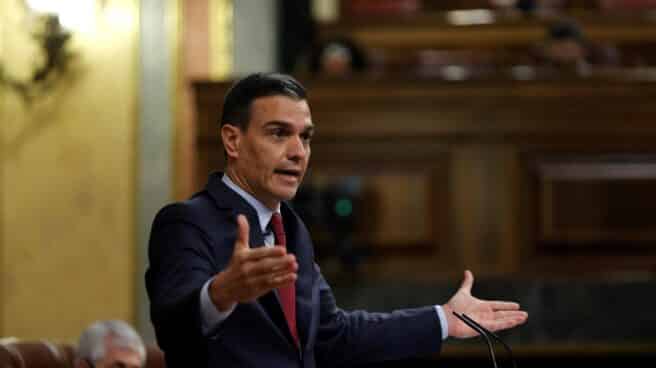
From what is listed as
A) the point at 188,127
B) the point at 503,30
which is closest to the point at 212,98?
the point at 188,127

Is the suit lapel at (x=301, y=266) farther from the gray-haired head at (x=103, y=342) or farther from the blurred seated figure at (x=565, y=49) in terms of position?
the blurred seated figure at (x=565, y=49)

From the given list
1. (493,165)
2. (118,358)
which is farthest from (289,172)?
(493,165)

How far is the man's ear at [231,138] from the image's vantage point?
223 centimetres

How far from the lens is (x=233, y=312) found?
85.9 inches

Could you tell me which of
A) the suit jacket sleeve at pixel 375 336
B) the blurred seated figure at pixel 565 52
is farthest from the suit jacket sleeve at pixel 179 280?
the blurred seated figure at pixel 565 52

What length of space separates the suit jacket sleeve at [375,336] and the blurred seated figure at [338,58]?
175 inches

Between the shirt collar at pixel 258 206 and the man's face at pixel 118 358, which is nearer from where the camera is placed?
the shirt collar at pixel 258 206

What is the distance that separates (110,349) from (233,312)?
1.14m

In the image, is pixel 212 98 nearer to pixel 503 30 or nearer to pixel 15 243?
pixel 15 243

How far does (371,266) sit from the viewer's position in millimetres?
5883

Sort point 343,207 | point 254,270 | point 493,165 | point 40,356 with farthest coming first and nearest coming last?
point 493,165 < point 343,207 < point 40,356 < point 254,270

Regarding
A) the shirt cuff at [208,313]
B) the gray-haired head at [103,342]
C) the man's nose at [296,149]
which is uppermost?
the man's nose at [296,149]

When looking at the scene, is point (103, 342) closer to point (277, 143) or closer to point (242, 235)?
point (277, 143)

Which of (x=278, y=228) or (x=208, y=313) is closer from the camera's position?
(x=208, y=313)
